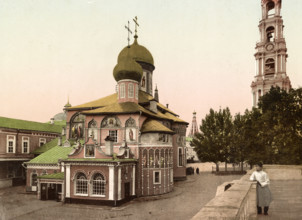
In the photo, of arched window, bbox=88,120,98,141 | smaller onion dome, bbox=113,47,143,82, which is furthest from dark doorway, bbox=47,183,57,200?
smaller onion dome, bbox=113,47,143,82

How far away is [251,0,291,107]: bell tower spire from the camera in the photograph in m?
60.3

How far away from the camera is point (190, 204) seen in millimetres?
24406

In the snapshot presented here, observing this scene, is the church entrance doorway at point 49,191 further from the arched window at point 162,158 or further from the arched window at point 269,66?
the arched window at point 269,66

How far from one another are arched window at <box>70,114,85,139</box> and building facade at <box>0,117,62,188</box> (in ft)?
28.6

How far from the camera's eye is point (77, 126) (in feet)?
125

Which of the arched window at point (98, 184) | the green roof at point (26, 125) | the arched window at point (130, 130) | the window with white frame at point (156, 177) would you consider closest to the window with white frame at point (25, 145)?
the green roof at point (26, 125)

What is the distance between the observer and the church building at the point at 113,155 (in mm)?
26219

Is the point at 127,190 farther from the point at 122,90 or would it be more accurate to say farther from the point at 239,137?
the point at 239,137

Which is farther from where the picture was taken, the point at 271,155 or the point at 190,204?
the point at 271,155

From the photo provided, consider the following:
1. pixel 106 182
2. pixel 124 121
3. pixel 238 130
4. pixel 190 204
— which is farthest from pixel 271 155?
pixel 106 182

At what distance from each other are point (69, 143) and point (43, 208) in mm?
12514

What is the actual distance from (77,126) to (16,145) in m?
9.90

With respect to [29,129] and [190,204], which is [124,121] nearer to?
[190,204]

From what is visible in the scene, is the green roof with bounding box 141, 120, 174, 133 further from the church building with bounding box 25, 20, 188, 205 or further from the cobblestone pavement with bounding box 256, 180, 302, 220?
the cobblestone pavement with bounding box 256, 180, 302, 220
